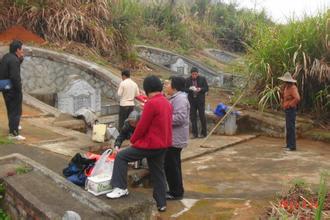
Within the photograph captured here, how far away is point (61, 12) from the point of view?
1603 centimetres

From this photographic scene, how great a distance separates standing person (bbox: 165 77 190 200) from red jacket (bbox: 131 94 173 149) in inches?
24.9

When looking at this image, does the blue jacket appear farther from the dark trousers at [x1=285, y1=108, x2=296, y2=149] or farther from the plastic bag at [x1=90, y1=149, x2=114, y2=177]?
the dark trousers at [x1=285, y1=108, x2=296, y2=149]

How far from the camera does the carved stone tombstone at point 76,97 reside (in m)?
11.0

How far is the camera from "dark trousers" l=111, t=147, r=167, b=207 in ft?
16.7

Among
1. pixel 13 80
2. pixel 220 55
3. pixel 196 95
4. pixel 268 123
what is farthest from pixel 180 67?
pixel 13 80

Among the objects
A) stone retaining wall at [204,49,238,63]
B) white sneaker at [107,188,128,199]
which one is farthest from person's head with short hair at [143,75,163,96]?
stone retaining wall at [204,49,238,63]

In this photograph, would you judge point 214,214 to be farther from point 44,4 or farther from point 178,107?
point 44,4

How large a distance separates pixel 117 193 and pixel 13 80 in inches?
130

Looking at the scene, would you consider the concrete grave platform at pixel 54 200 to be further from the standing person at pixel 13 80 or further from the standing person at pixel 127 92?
the standing person at pixel 127 92

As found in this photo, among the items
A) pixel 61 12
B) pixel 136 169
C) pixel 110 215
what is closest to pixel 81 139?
pixel 136 169

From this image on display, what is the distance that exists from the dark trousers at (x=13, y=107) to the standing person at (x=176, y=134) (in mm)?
2948

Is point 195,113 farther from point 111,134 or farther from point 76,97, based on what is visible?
point 76,97

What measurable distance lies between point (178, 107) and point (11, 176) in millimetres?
2131

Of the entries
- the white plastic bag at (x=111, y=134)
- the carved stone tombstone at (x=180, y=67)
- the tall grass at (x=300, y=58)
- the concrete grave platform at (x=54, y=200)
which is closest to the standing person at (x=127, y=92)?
the white plastic bag at (x=111, y=134)
